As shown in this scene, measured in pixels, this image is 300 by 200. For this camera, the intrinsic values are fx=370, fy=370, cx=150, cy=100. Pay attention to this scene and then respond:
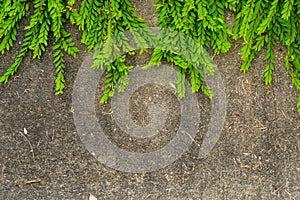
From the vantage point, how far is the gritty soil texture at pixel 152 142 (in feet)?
7.29

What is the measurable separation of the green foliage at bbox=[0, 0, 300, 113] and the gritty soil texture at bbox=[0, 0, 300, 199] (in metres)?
0.07

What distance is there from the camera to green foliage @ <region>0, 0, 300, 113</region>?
7.04 ft

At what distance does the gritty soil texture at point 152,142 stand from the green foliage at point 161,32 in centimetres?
7

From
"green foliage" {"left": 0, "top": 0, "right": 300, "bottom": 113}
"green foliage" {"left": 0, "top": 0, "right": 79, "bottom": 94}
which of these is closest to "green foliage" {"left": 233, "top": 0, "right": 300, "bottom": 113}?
"green foliage" {"left": 0, "top": 0, "right": 300, "bottom": 113}

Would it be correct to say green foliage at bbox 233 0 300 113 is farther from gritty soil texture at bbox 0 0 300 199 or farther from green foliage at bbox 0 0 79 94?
green foliage at bbox 0 0 79 94

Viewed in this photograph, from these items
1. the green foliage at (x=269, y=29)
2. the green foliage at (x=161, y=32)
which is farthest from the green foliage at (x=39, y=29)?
the green foliage at (x=269, y=29)

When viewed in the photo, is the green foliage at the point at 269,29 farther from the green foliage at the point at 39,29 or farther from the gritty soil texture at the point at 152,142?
the green foliage at the point at 39,29

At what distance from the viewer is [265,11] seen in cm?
217

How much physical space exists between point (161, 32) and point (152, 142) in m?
0.67

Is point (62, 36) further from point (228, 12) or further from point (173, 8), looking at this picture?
point (228, 12)

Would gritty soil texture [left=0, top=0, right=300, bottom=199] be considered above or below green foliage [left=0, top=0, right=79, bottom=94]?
below

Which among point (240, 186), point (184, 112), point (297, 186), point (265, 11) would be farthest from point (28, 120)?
point (297, 186)

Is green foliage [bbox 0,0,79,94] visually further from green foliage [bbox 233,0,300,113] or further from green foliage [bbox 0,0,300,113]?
green foliage [bbox 233,0,300,113]

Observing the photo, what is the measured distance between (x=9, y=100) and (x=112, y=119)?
2.05 feet
